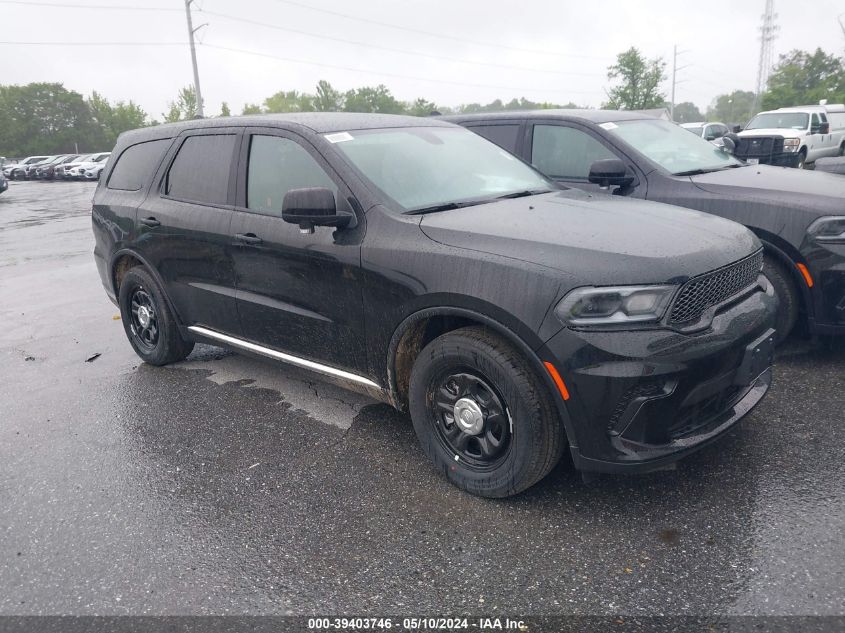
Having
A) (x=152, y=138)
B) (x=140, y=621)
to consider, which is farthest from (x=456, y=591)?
(x=152, y=138)

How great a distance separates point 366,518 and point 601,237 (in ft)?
5.42

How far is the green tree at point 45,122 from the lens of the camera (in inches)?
3017

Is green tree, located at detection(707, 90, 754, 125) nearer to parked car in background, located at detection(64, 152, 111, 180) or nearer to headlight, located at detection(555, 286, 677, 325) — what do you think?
parked car in background, located at detection(64, 152, 111, 180)

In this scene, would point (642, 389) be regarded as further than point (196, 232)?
No

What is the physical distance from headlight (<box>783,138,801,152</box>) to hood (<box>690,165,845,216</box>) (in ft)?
41.8

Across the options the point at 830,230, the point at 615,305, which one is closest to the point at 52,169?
the point at 830,230

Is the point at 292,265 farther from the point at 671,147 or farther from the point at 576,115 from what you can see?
the point at 671,147

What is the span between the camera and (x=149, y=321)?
203 inches

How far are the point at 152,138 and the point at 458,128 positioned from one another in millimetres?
2391

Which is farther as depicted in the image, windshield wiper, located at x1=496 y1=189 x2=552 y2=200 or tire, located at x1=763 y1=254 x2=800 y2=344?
tire, located at x1=763 y1=254 x2=800 y2=344

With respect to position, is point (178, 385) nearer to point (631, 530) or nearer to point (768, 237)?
point (631, 530)

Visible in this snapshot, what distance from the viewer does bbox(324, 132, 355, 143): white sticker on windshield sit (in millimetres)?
3750

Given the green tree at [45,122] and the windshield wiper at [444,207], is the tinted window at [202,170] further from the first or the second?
the green tree at [45,122]

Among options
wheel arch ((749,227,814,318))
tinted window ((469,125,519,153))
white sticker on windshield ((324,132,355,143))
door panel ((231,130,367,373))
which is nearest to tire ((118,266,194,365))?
door panel ((231,130,367,373))
